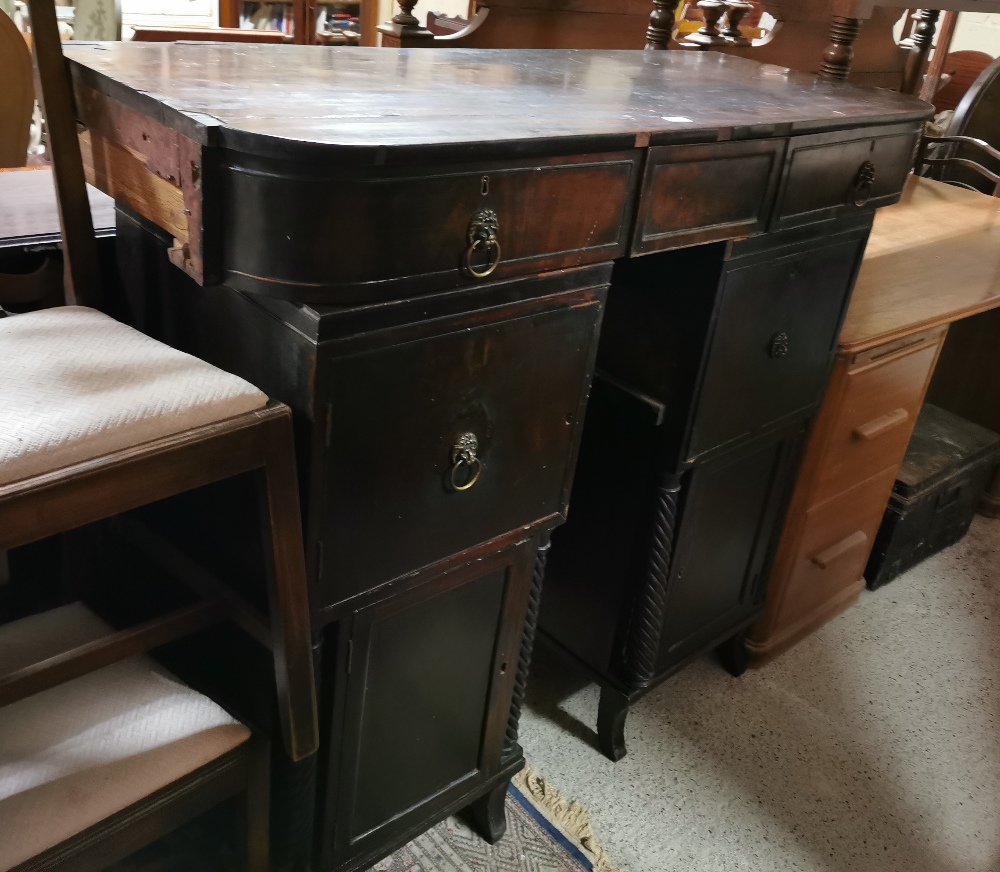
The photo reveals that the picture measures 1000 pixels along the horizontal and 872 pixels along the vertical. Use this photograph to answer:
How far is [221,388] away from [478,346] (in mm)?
290

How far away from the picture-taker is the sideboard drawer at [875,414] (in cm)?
181

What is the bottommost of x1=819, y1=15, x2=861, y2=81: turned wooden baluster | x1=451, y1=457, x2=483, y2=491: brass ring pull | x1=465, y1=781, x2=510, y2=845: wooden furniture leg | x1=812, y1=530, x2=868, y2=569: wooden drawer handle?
x1=465, y1=781, x2=510, y2=845: wooden furniture leg

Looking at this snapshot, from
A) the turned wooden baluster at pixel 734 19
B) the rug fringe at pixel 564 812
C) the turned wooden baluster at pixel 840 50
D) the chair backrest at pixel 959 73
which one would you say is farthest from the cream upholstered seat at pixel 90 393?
the chair backrest at pixel 959 73

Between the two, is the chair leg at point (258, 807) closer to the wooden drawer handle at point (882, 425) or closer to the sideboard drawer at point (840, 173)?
the sideboard drawer at point (840, 173)

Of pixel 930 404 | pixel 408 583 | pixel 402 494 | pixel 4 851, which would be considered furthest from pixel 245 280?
pixel 930 404

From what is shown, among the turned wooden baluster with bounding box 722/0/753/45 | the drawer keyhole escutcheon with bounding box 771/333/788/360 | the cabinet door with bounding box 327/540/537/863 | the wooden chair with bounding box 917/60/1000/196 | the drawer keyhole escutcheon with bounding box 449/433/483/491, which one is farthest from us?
the wooden chair with bounding box 917/60/1000/196

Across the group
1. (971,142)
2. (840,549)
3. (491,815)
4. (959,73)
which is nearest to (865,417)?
(840,549)

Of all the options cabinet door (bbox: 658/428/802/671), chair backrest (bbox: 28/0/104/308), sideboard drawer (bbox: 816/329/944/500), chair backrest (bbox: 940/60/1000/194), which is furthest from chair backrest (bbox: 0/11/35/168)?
chair backrest (bbox: 940/60/1000/194)

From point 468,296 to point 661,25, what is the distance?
47.3 inches

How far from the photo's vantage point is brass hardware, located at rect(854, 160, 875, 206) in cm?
143

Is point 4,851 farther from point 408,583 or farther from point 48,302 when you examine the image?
point 48,302

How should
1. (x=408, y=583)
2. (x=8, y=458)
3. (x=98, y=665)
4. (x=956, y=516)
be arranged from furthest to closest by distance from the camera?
1. (x=956, y=516)
2. (x=408, y=583)
3. (x=98, y=665)
4. (x=8, y=458)

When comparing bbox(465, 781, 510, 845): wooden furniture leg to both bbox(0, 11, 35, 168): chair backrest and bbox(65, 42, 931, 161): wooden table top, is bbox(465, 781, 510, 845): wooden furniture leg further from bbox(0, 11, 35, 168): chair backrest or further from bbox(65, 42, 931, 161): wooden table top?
bbox(0, 11, 35, 168): chair backrest

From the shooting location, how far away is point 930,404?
279 cm
